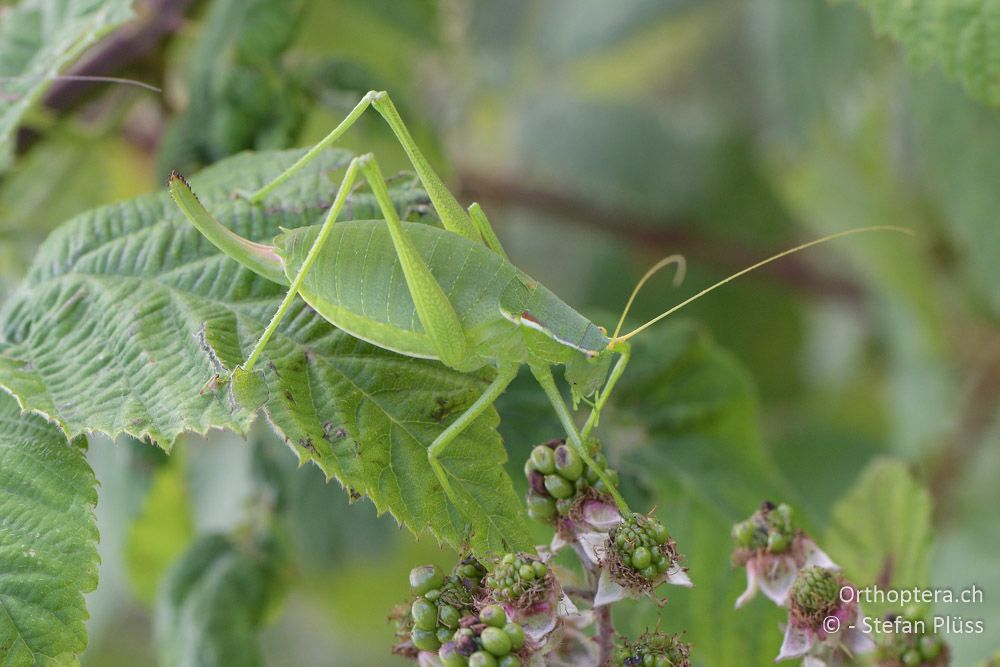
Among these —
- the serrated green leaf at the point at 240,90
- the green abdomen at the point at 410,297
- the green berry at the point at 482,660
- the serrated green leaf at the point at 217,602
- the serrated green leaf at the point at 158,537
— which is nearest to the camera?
the green berry at the point at 482,660

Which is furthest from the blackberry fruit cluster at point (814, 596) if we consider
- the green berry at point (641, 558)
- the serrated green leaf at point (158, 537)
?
the serrated green leaf at point (158, 537)

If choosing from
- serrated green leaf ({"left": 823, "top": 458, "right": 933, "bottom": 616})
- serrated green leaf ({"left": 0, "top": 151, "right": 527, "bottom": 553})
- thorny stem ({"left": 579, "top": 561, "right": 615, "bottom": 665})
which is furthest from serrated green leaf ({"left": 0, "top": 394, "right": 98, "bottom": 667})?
serrated green leaf ({"left": 823, "top": 458, "right": 933, "bottom": 616})

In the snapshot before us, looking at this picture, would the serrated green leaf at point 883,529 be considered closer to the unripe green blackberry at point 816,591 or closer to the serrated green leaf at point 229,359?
the unripe green blackberry at point 816,591

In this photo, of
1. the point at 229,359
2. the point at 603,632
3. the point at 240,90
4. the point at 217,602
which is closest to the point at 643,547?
the point at 603,632

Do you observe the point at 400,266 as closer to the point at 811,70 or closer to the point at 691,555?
the point at 691,555

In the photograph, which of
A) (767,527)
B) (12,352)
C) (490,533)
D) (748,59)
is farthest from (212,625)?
(748,59)

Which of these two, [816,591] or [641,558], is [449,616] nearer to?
[641,558]
